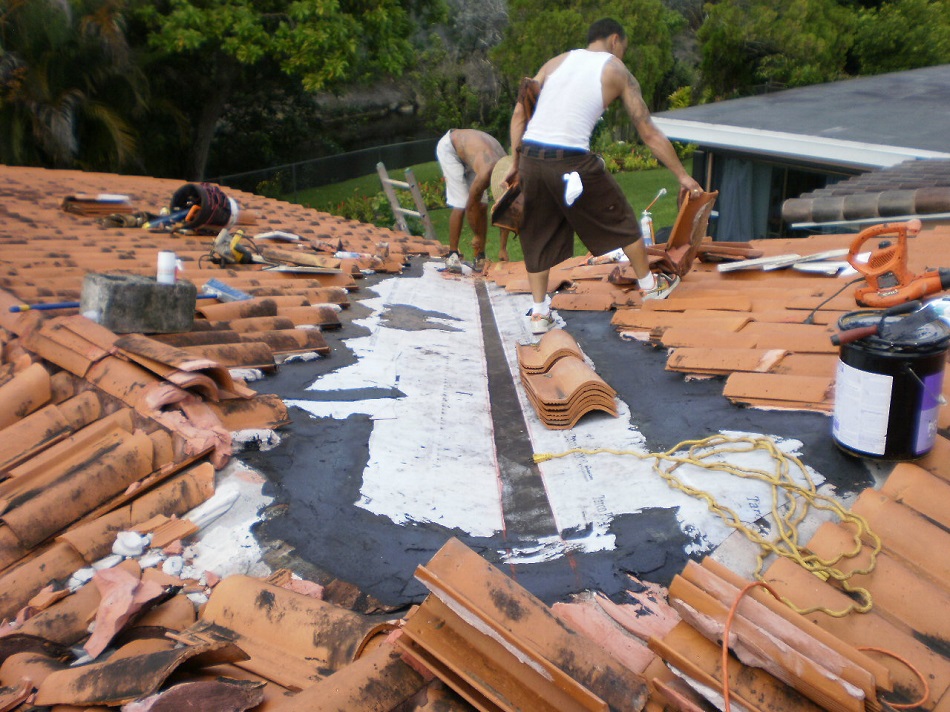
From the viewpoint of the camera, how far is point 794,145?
841cm

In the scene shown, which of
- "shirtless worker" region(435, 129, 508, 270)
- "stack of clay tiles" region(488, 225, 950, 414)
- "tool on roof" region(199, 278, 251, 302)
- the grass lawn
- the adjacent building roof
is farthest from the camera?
Answer: the grass lawn

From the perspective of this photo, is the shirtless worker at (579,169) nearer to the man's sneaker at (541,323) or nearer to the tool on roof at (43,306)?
the man's sneaker at (541,323)

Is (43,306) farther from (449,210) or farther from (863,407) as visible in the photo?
(449,210)

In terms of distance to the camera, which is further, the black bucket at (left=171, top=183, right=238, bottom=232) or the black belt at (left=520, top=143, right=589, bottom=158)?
the black bucket at (left=171, top=183, right=238, bottom=232)

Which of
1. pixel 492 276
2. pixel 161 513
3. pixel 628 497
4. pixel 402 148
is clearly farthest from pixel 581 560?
pixel 402 148

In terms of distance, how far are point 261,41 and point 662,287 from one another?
44.7 feet

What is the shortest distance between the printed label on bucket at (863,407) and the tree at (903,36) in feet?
72.3

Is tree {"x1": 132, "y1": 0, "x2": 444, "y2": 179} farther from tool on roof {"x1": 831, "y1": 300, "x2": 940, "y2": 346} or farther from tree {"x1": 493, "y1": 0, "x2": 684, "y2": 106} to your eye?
tool on roof {"x1": 831, "y1": 300, "x2": 940, "y2": 346}

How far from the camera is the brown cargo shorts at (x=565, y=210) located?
433cm

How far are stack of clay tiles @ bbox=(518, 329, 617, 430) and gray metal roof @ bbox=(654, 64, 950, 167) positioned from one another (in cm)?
510

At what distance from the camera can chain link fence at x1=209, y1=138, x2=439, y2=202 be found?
1941cm

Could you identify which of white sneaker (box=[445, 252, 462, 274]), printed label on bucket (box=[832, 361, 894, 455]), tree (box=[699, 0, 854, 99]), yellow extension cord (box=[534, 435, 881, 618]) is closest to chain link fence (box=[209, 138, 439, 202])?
tree (box=[699, 0, 854, 99])

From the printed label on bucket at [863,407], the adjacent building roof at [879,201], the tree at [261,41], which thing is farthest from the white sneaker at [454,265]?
the tree at [261,41]

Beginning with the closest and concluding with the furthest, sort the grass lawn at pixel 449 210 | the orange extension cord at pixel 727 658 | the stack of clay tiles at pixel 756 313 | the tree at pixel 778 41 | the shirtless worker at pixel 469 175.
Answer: the orange extension cord at pixel 727 658, the stack of clay tiles at pixel 756 313, the shirtless worker at pixel 469 175, the grass lawn at pixel 449 210, the tree at pixel 778 41
